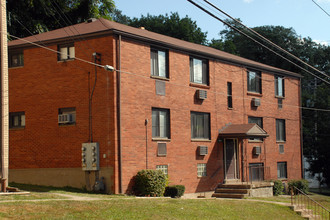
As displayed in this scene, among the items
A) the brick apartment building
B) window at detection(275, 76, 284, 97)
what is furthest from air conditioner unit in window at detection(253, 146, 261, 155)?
window at detection(275, 76, 284, 97)

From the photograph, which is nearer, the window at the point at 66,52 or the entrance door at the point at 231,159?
the window at the point at 66,52

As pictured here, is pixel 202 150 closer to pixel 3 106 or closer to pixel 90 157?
pixel 90 157

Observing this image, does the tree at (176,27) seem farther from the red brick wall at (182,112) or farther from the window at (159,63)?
the window at (159,63)

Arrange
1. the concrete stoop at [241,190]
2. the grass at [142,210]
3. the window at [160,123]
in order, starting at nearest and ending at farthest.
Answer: the grass at [142,210]
the window at [160,123]
the concrete stoop at [241,190]

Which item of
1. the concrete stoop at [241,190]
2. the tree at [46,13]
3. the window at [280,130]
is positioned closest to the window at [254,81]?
the window at [280,130]

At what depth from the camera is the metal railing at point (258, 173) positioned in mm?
30266

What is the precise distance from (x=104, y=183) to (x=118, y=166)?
996mm

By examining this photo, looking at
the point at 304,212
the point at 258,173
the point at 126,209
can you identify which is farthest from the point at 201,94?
the point at 126,209

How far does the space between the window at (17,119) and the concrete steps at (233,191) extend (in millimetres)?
10667

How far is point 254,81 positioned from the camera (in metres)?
32.3

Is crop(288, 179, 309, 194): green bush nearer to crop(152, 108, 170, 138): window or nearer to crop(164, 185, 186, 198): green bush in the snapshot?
crop(164, 185, 186, 198): green bush

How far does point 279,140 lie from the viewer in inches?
1351

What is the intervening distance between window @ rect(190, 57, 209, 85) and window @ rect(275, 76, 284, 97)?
816 centimetres

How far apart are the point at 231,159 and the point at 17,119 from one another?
12.5m
